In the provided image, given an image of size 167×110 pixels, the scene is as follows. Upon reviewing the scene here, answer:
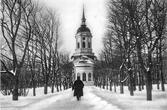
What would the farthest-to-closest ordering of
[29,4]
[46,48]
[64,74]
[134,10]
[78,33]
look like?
Result: [78,33] < [64,74] < [46,48] < [29,4] < [134,10]

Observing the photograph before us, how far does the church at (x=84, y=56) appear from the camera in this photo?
3068 inches

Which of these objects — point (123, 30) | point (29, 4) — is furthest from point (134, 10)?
point (29, 4)

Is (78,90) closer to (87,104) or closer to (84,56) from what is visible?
(87,104)

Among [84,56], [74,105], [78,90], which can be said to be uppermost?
[84,56]

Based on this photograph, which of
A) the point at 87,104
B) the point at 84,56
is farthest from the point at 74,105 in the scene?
the point at 84,56

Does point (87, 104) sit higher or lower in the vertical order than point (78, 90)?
lower

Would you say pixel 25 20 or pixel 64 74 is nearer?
pixel 25 20

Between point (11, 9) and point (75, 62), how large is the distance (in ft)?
210

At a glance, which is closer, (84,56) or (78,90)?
(78,90)

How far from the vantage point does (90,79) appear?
78500mm

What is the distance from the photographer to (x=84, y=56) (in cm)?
8188

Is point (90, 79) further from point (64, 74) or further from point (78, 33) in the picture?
point (64, 74)

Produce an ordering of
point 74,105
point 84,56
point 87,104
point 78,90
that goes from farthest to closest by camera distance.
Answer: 1. point 84,56
2. point 78,90
3. point 87,104
4. point 74,105

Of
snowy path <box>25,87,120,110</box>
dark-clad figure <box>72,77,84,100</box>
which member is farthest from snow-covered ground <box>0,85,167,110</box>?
dark-clad figure <box>72,77,84,100</box>
